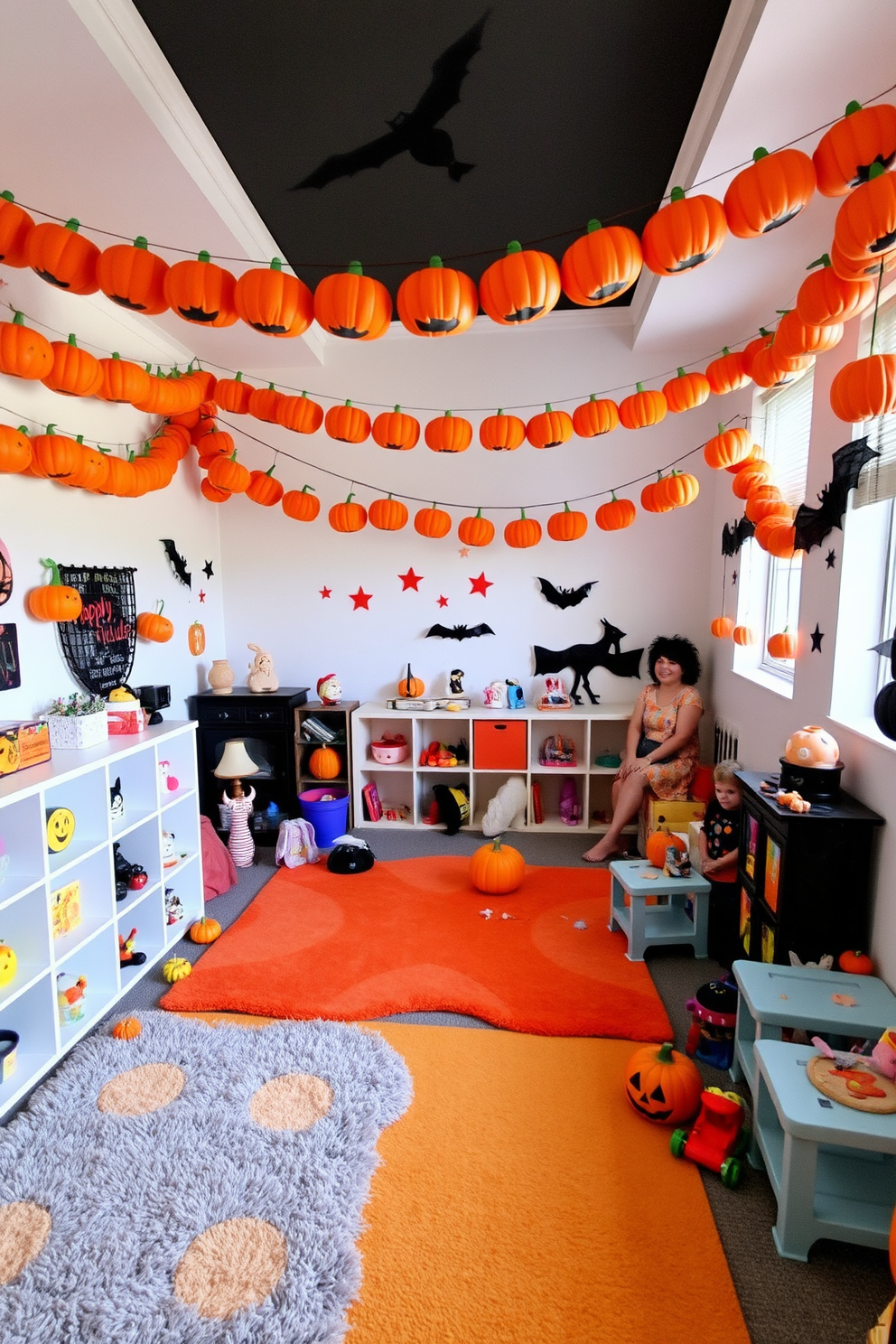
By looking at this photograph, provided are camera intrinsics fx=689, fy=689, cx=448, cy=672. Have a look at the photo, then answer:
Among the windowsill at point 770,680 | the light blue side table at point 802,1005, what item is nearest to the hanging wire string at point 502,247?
the windowsill at point 770,680

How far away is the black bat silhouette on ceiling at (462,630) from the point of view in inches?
184

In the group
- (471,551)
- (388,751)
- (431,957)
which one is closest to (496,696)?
(388,751)

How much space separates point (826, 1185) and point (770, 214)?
2.39 m

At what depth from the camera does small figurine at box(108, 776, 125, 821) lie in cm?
271

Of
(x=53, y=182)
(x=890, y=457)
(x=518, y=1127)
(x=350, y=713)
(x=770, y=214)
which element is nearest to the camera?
(x=770, y=214)

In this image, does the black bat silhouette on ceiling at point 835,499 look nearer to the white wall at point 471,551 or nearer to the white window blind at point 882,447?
the white window blind at point 882,447

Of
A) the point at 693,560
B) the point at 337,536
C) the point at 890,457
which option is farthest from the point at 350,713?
the point at 890,457

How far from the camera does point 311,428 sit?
331cm

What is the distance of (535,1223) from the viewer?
66.2 inches

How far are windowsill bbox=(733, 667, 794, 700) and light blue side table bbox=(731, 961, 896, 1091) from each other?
1.26 metres

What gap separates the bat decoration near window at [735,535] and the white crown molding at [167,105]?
9.18 ft

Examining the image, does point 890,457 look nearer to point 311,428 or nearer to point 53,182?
point 311,428

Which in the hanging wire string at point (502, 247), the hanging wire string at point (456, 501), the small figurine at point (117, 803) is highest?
the hanging wire string at point (502, 247)

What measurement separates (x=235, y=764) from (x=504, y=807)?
1644 mm
